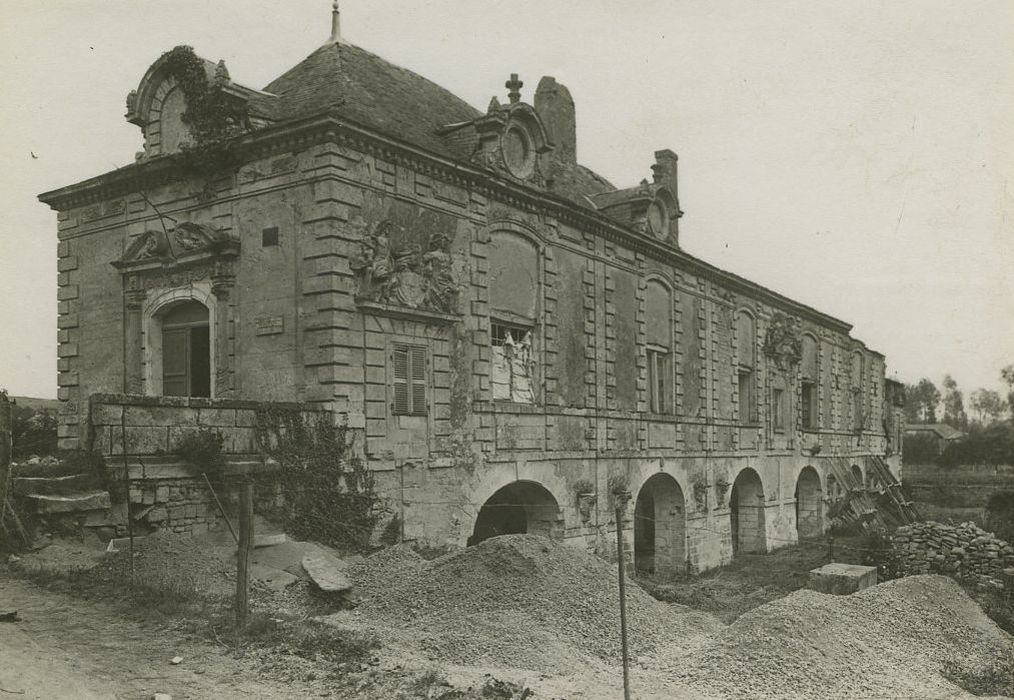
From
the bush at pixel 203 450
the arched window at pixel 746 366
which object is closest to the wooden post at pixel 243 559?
the bush at pixel 203 450

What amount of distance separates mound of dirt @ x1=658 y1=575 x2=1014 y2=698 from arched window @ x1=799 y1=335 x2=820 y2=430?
2048 centimetres

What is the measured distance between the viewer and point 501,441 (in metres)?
15.3

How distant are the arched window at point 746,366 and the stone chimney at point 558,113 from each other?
7802 mm

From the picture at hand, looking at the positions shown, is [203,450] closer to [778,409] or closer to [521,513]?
[521,513]

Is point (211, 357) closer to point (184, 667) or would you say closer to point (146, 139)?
point (146, 139)

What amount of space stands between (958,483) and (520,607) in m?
45.3

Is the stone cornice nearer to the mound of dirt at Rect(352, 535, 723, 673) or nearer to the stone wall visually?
the stone wall

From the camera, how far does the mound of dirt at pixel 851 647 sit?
8359mm

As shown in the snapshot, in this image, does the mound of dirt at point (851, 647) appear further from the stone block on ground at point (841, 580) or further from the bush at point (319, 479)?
the bush at point (319, 479)

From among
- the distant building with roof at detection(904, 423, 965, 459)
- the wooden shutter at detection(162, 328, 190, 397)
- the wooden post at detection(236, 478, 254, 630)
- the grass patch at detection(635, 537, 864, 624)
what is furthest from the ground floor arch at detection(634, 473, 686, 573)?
the distant building with roof at detection(904, 423, 965, 459)

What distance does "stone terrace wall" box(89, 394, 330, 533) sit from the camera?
31.3ft

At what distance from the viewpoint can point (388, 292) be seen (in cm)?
1303

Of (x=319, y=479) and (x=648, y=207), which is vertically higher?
(x=648, y=207)

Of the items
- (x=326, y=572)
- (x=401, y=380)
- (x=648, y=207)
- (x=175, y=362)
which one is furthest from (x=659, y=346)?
(x=326, y=572)
